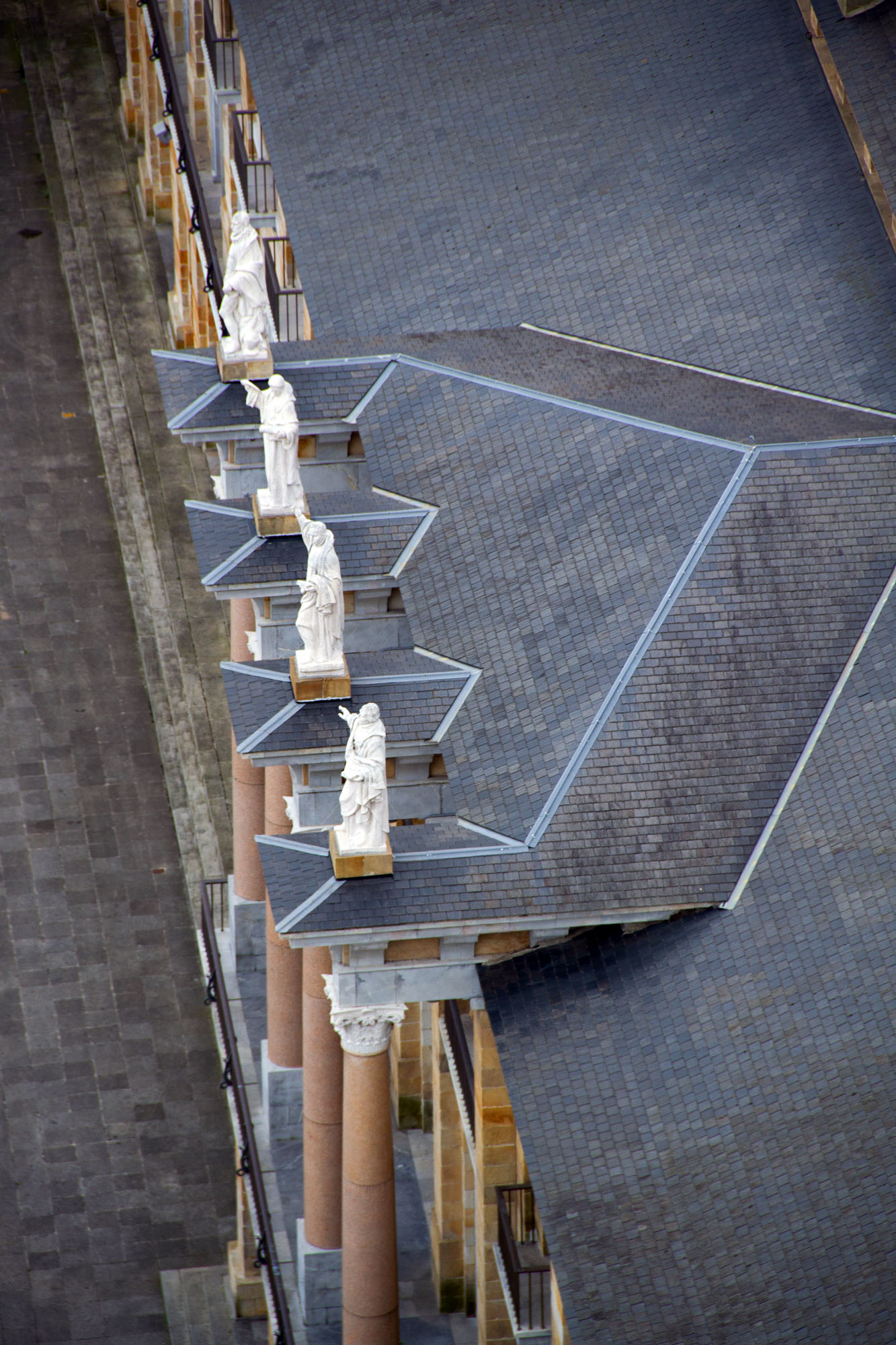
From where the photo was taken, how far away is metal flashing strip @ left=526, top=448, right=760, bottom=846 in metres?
44.8

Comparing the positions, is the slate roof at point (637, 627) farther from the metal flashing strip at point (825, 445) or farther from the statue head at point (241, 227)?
the statue head at point (241, 227)

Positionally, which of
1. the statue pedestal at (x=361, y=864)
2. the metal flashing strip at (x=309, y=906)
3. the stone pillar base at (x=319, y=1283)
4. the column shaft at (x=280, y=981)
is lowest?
the stone pillar base at (x=319, y=1283)

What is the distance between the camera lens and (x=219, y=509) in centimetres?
5134

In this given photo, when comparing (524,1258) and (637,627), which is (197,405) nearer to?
(637,627)

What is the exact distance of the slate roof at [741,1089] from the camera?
39.9 metres

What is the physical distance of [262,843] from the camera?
44594mm

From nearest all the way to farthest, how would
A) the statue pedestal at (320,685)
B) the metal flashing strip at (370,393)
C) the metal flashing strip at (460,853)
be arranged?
the metal flashing strip at (460,853), the statue pedestal at (320,685), the metal flashing strip at (370,393)

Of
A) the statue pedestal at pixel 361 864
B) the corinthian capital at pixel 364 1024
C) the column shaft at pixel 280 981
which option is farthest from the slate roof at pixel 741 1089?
the column shaft at pixel 280 981

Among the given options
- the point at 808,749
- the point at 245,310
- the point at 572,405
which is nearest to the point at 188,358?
the point at 245,310

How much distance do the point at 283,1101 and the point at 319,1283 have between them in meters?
5.14

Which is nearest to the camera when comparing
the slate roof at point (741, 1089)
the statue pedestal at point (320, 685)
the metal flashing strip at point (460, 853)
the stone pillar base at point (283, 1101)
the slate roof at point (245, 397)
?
the slate roof at point (741, 1089)

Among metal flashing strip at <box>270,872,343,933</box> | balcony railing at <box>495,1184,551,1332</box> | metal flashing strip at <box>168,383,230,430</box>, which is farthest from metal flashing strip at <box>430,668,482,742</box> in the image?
metal flashing strip at <box>168,383,230,430</box>

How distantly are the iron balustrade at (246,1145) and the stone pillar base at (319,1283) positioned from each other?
17.3 inches

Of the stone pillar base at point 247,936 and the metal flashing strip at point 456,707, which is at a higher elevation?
the stone pillar base at point 247,936
